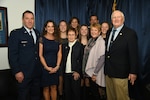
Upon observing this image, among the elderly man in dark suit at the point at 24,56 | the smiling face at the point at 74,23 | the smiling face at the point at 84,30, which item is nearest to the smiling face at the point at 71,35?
the smiling face at the point at 84,30

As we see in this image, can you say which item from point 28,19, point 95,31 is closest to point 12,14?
point 28,19

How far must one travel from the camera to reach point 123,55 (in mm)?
2396

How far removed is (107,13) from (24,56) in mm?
1870

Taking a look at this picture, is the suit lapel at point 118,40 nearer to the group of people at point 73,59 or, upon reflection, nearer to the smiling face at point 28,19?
the group of people at point 73,59

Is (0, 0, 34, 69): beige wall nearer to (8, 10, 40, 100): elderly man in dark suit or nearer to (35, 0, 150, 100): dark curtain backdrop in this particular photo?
(35, 0, 150, 100): dark curtain backdrop

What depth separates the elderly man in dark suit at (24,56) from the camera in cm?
250

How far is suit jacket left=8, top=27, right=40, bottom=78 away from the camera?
98.2 inches

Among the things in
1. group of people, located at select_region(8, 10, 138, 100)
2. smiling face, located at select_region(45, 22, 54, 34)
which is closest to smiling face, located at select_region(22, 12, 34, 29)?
group of people, located at select_region(8, 10, 138, 100)

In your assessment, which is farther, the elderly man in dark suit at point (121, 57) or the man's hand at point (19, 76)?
the man's hand at point (19, 76)

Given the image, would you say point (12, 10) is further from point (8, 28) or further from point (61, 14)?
point (61, 14)

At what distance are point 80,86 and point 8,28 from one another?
144 cm

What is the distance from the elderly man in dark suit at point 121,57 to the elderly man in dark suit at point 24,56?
975 mm

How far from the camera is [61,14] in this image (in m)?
3.81

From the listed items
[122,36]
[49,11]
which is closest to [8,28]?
[49,11]
